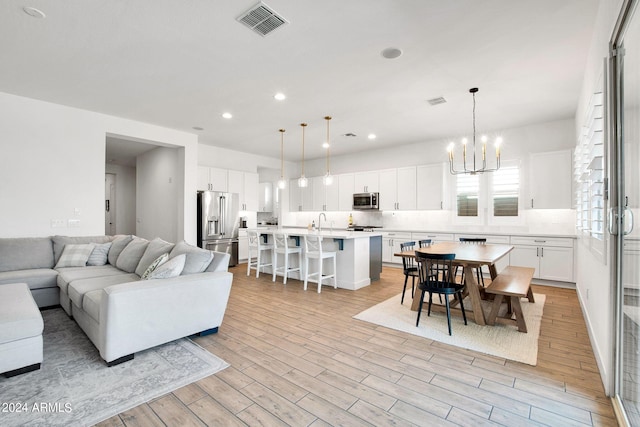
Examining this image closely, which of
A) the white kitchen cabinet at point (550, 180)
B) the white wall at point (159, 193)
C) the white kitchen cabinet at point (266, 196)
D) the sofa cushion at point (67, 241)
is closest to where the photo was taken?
the sofa cushion at point (67, 241)

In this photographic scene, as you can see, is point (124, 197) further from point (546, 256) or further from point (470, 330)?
point (546, 256)

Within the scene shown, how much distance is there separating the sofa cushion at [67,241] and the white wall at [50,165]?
350 millimetres

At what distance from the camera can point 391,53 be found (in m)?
3.19

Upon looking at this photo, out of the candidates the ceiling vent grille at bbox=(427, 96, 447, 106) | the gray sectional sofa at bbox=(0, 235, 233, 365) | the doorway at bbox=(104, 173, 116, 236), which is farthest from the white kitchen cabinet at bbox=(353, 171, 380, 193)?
the doorway at bbox=(104, 173, 116, 236)

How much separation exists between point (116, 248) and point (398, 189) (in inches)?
222

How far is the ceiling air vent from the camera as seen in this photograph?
2.54 meters

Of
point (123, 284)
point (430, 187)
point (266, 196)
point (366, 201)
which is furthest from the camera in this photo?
point (266, 196)

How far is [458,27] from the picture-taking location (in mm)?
2748

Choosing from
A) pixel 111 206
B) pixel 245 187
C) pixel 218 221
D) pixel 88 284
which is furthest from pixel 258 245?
pixel 111 206

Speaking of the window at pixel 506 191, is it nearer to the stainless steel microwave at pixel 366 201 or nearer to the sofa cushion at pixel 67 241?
the stainless steel microwave at pixel 366 201

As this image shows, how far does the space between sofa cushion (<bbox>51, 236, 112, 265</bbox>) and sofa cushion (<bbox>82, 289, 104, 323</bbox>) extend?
2.04 m

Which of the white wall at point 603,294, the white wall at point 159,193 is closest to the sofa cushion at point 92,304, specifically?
the white wall at point 159,193

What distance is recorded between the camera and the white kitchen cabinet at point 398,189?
706cm

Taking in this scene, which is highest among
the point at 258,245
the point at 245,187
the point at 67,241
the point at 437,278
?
the point at 245,187
